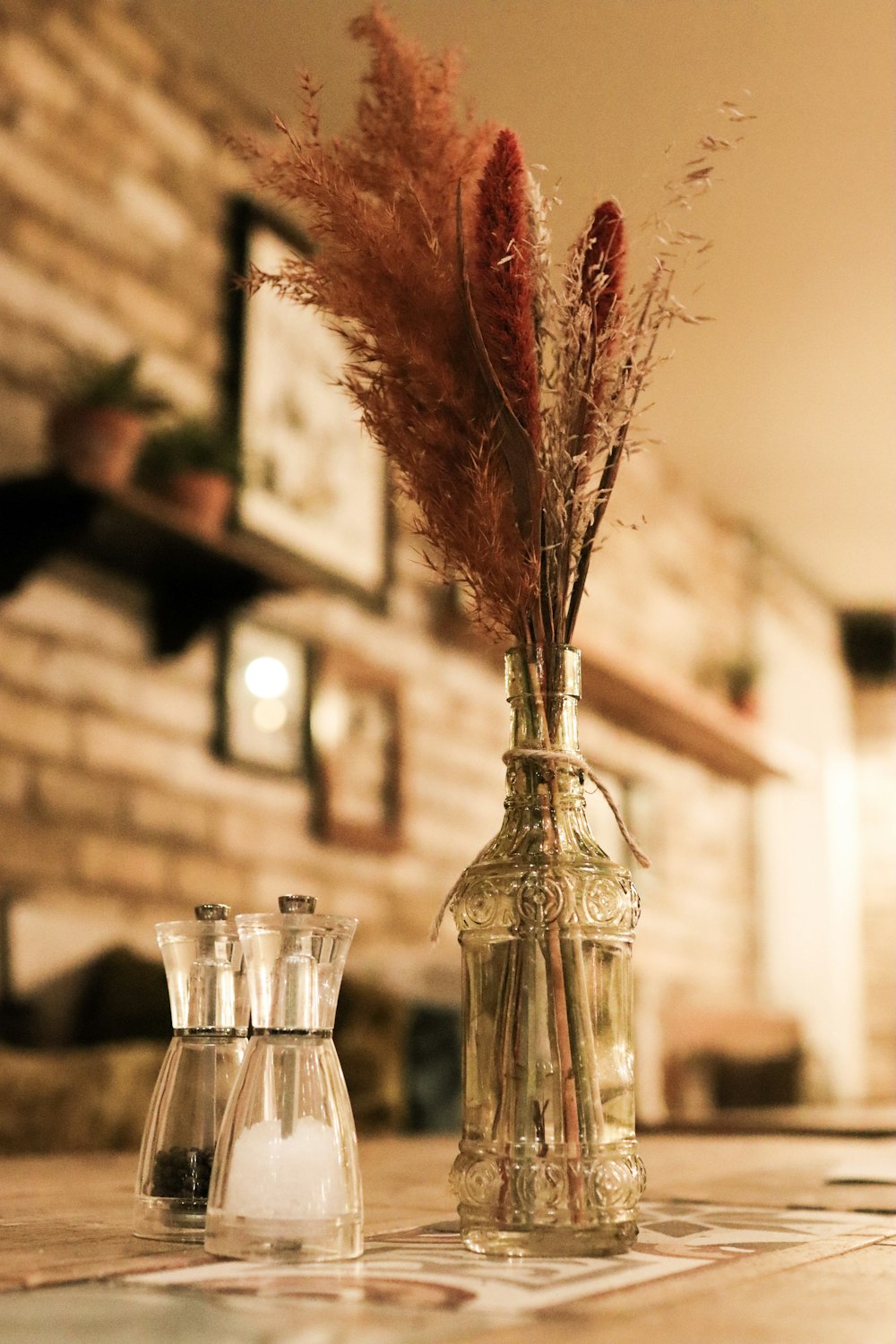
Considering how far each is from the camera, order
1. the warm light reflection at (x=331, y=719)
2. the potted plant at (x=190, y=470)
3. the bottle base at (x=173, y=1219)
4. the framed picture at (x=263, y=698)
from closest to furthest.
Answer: the bottle base at (x=173, y=1219)
the potted plant at (x=190, y=470)
the framed picture at (x=263, y=698)
the warm light reflection at (x=331, y=719)

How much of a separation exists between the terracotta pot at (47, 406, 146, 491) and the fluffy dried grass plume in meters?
2.02

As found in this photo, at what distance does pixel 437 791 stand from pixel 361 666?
0.58 meters

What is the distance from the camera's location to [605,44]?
139 inches

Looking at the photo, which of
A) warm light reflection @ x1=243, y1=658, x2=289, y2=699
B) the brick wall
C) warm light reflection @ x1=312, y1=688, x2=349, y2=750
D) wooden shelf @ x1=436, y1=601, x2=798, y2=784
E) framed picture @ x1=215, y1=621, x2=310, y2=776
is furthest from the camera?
wooden shelf @ x1=436, y1=601, x2=798, y2=784

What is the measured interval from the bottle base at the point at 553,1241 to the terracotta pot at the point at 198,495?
2.42 metres

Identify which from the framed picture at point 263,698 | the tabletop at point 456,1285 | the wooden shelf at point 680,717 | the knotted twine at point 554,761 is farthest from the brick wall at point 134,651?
the knotted twine at point 554,761

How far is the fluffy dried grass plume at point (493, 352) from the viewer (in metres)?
0.86

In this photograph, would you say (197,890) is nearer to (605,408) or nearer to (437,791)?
(437,791)

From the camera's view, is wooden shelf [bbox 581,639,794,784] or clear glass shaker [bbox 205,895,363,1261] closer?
clear glass shaker [bbox 205,895,363,1261]

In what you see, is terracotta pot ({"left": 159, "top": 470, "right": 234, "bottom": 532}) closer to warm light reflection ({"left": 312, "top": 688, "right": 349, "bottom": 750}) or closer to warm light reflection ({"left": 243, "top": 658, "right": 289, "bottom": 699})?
warm light reflection ({"left": 243, "top": 658, "right": 289, "bottom": 699})

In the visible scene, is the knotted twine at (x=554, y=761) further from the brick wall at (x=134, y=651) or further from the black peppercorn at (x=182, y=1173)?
the brick wall at (x=134, y=651)

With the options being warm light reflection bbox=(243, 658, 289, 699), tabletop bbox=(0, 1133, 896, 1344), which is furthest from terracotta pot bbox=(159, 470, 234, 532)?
tabletop bbox=(0, 1133, 896, 1344)

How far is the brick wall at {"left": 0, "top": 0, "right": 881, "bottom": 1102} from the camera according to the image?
2963 mm

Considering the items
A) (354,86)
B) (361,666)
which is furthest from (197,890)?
(354,86)
